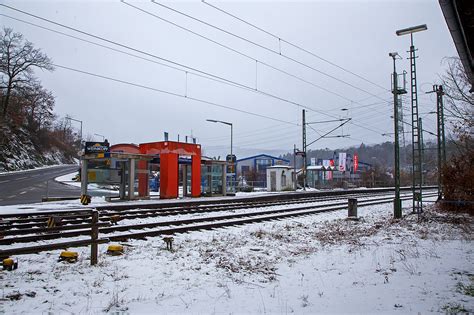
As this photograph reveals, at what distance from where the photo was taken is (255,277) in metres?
6.82

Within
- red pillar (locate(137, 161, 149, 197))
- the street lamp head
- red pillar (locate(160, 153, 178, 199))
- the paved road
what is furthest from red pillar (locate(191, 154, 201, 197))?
the street lamp head

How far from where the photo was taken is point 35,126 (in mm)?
71062

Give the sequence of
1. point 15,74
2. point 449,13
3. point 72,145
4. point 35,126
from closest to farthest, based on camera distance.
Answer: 1. point 449,13
2. point 15,74
3. point 35,126
4. point 72,145

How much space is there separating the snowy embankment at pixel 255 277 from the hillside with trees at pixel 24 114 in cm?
4101

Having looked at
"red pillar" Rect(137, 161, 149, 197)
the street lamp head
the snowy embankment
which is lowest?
the snowy embankment

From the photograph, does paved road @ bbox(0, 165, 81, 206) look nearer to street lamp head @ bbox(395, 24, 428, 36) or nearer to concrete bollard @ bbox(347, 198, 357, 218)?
concrete bollard @ bbox(347, 198, 357, 218)

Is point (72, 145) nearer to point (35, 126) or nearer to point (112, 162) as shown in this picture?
point (35, 126)

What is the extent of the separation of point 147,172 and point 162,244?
16.4 metres

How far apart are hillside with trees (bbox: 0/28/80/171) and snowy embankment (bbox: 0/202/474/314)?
41.0 meters

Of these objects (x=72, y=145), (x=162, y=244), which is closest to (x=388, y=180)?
(x=162, y=244)

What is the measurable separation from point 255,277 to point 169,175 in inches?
802

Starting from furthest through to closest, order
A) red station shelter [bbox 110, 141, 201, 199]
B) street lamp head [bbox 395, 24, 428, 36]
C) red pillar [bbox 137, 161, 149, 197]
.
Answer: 1. red station shelter [bbox 110, 141, 201, 199]
2. red pillar [bbox 137, 161, 149, 197]
3. street lamp head [bbox 395, 24, 428, 36]

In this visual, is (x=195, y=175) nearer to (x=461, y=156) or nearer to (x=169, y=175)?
(x=169, y=175)

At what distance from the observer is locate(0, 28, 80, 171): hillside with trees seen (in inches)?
2023
